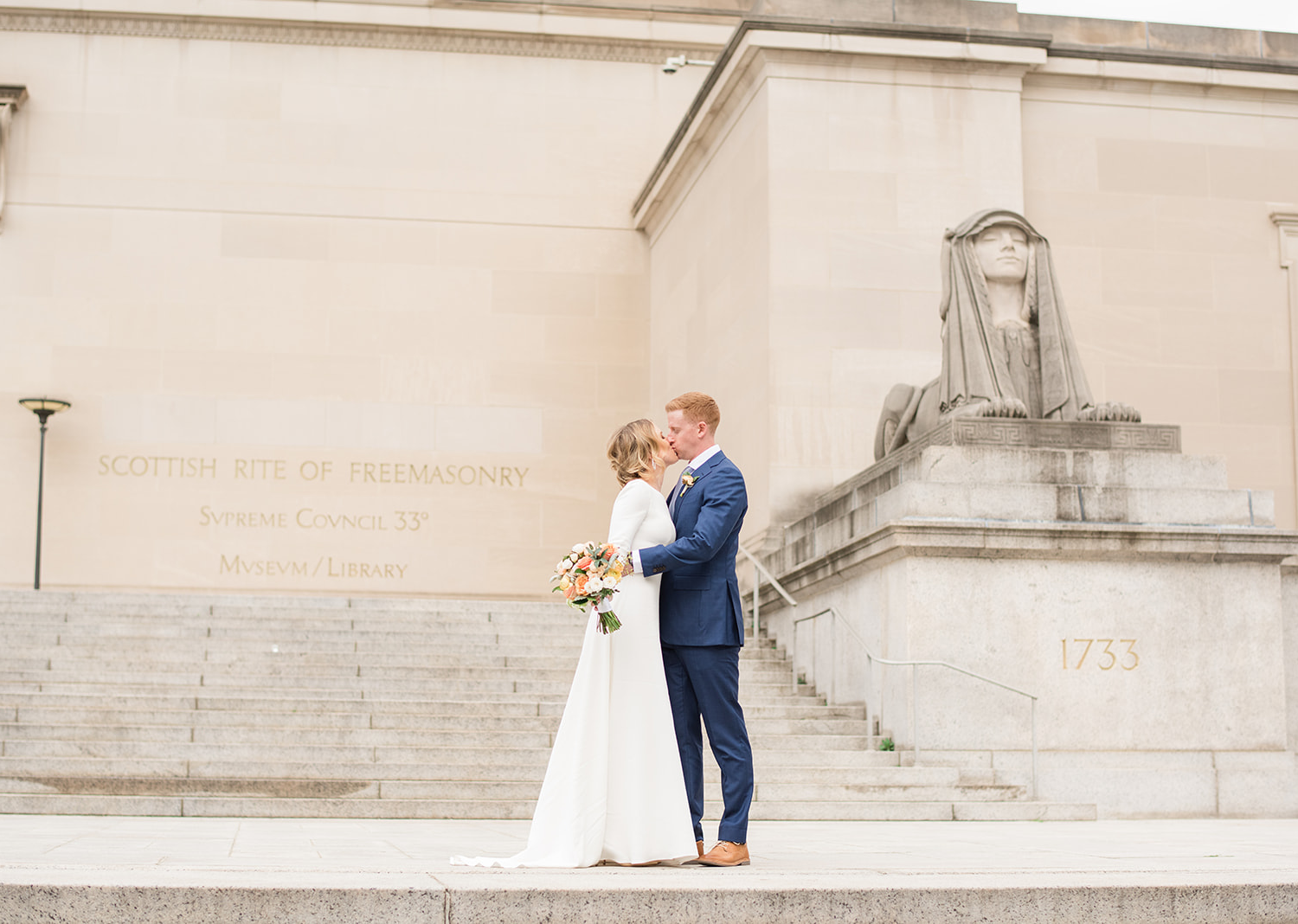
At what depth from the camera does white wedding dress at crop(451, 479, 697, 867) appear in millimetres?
5832

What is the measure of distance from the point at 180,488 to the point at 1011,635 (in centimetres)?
1256

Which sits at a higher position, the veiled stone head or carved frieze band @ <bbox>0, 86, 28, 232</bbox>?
carved frieze band @ <bbox>0, 86, 28, 232</bbox>

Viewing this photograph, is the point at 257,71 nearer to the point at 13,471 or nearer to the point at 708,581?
the point at 13,471

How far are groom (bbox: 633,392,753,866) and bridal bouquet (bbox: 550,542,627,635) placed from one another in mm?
143

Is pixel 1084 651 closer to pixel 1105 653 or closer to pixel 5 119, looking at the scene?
pixel 1105 653

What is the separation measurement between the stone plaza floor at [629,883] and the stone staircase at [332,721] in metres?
2.54

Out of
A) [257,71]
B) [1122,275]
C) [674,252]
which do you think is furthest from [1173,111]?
[257,71]

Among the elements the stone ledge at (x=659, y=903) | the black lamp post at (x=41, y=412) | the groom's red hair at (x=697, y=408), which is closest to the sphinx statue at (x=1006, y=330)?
the groom's red hair at (x=697, y=408)

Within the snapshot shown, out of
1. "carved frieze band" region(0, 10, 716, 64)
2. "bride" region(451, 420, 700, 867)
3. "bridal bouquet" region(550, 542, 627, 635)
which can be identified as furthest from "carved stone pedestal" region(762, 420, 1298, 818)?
"carved frieze band" region(0, 10, 716, 64)

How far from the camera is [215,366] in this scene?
68.0ft

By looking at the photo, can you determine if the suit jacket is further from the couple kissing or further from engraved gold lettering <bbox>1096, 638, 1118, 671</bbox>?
engraved gold lettering <bbox>1096, 638, 1118, 671</bbox>

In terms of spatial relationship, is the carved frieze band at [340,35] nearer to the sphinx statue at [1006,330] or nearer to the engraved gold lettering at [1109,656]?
the sphinx statue at [1006,330]

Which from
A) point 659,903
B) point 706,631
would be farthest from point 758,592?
point 659,903

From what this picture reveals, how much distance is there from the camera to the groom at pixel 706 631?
19.8 feet
